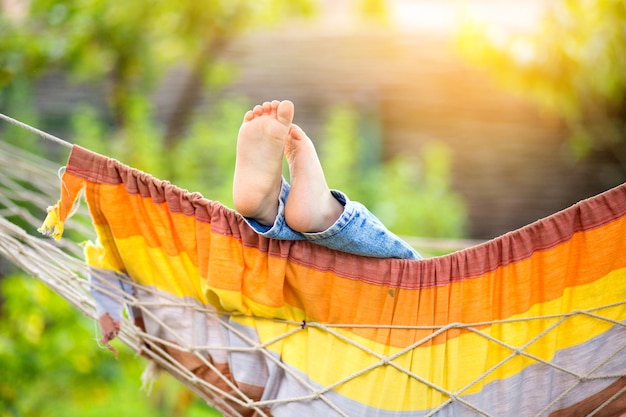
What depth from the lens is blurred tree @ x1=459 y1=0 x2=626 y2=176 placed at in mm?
2203

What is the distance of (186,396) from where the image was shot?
6.29 feet

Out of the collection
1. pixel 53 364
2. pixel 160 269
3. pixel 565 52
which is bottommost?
pixel 53 364

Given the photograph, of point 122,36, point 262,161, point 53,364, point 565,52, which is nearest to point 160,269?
point 262,161

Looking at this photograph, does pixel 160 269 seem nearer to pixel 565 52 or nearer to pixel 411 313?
pixel 411 313

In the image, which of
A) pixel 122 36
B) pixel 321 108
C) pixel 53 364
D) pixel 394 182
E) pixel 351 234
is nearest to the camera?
pixel 351 234

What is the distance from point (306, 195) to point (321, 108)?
2421 mm

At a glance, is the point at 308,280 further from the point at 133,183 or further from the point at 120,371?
the point at 120,371

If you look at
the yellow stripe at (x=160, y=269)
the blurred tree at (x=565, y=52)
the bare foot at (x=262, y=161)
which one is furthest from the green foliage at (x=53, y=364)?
the blurred tree at (x=565, y=52)

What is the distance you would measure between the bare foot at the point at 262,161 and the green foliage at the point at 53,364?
3.49 ft

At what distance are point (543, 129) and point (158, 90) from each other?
1.90m

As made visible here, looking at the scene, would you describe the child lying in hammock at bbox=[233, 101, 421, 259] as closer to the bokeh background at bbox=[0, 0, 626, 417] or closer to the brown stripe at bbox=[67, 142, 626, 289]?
the brown stripe at bbox=[67, 142, 626, 289]

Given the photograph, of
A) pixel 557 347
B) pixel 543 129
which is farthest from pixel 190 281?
pixel 543 129

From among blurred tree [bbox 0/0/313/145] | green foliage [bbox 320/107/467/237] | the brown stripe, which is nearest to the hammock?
the brown stripe

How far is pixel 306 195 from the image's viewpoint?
932 mm
